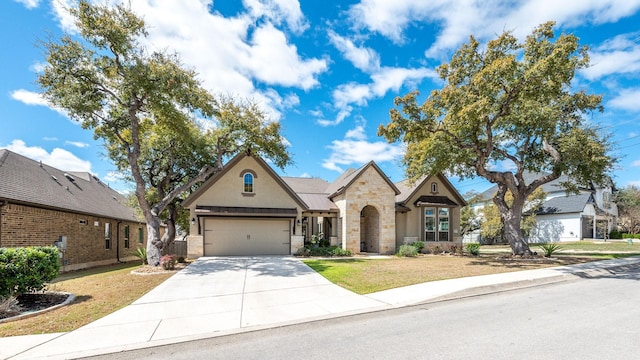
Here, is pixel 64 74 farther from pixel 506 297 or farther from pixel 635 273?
pixel 635 273

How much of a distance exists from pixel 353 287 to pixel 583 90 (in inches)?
702

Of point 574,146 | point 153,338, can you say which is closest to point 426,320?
point 153,338

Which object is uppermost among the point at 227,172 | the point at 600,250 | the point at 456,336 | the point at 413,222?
the point at 227,172

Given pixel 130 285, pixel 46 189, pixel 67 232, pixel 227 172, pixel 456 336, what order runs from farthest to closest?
pixel 227 172
pixel 67 232
pixel 46 189
pixel 130 285
pixel 456 336

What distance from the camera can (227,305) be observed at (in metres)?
8.37

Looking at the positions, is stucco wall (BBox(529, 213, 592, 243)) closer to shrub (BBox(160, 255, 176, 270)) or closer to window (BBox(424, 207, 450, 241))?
window (BBox(424, 207, 450, 241))

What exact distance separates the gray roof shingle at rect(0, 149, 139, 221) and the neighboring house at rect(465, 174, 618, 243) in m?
36.7

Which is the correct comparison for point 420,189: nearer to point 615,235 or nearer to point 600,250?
point 600,250

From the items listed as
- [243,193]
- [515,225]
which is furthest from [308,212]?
[515,225]

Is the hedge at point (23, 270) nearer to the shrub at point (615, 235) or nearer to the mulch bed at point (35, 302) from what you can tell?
the mulch bed at point (35, 302)

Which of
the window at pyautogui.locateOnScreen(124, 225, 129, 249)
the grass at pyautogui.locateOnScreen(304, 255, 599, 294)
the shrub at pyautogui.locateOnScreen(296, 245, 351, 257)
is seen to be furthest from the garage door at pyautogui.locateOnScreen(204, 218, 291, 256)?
the window at pyautogui.locateOnScreen(124, 225, 129, 249)

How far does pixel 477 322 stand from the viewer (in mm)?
6645

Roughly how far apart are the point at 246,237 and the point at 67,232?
9442mm

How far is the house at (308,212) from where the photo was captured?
19.3 meters
